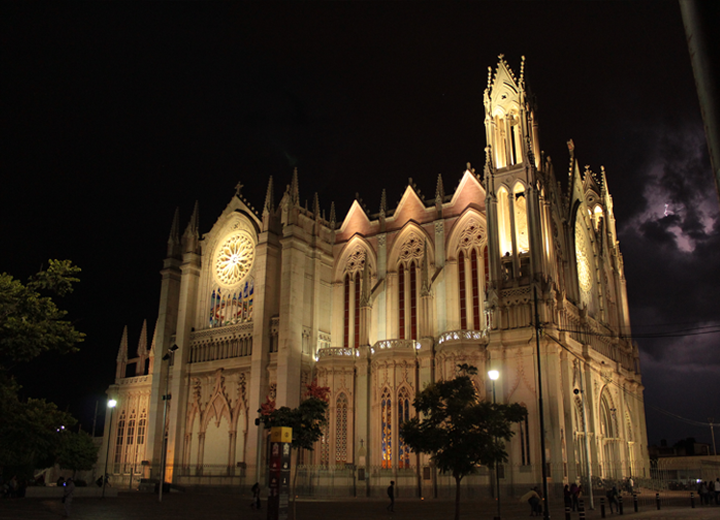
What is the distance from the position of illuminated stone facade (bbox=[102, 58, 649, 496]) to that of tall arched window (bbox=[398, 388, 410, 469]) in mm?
104

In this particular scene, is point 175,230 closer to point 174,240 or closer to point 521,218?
A: point 174,240

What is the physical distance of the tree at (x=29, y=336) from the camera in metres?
14.3

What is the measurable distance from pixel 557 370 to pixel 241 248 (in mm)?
27824

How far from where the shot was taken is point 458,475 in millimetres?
23906

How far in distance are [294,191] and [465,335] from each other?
17807 mm

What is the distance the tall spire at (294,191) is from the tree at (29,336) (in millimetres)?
33430

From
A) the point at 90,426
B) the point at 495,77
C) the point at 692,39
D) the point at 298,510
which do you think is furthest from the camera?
the point at 90,426

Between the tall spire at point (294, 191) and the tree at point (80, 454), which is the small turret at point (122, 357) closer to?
the tree at point (80, 454)

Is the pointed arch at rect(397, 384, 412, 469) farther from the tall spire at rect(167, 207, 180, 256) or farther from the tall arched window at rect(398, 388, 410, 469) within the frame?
the tall spire at rect(167, 207, 180, 256)

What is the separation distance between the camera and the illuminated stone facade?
128 feet

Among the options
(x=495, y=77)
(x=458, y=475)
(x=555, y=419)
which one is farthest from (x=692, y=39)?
(x=495, y=77)

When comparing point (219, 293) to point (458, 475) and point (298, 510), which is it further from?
point (458, 475)

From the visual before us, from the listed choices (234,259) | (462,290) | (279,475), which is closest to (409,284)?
(462,290)

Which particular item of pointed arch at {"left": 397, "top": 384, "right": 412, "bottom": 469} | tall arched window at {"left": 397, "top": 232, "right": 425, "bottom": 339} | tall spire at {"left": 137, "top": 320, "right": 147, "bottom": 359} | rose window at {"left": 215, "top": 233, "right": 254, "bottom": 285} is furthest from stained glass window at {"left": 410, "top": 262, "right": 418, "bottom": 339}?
tall spire at {"left": 137, "top": 320, "right": 147, "bottom": 359}
